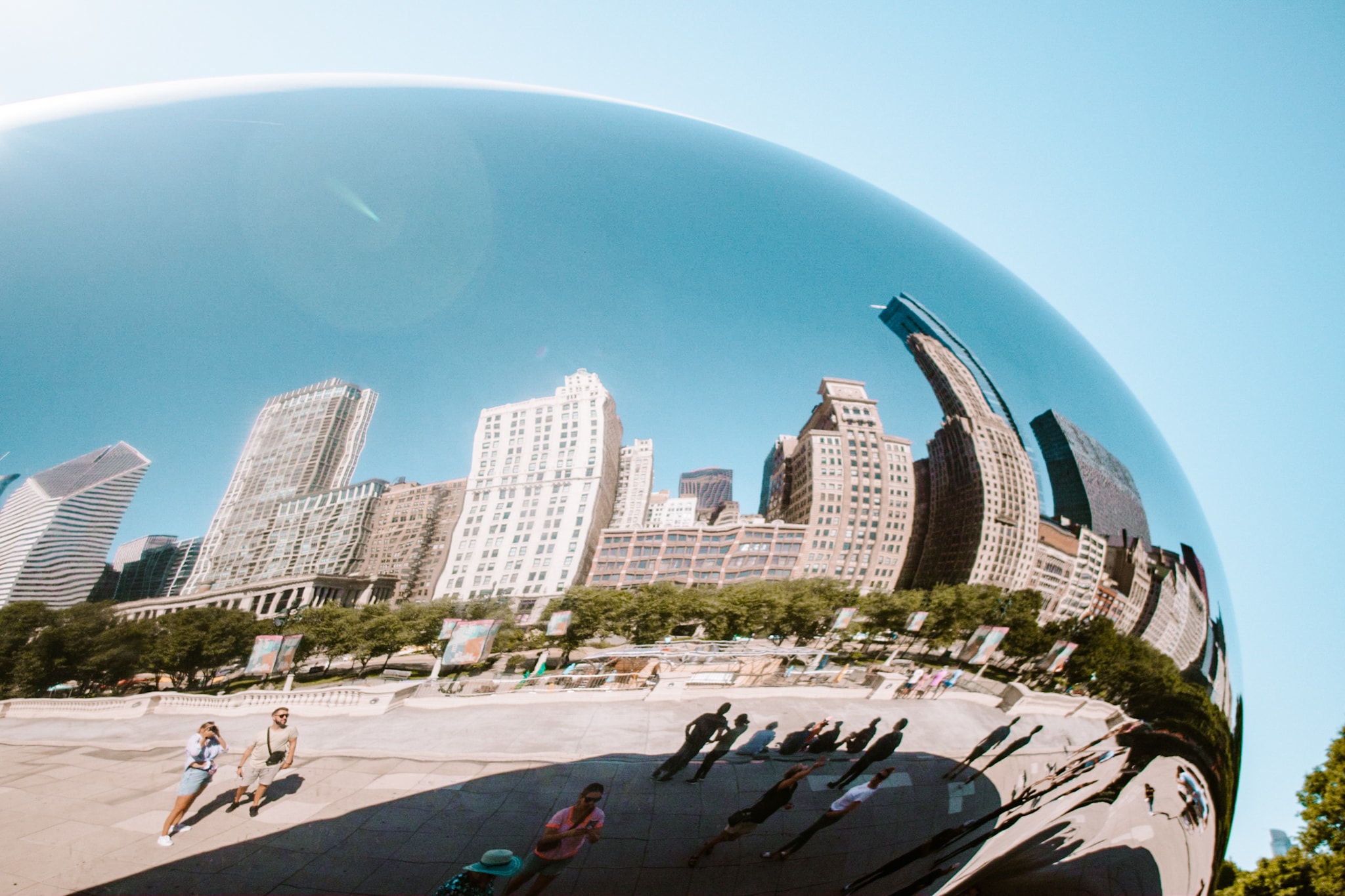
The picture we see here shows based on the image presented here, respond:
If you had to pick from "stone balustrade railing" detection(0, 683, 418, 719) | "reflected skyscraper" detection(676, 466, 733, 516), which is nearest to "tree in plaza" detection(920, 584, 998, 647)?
"reflected skyscraper" detection(676, 466, 733, 516)

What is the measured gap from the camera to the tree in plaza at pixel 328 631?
1.64 meters

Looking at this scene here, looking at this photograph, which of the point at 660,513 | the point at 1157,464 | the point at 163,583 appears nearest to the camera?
the point at 163,583

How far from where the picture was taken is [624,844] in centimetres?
168

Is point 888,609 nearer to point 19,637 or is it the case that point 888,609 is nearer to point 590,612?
point 590,612

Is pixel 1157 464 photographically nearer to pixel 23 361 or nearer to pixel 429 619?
pixel 429 619

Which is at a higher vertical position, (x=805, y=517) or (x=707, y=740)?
(x=805, y=517)

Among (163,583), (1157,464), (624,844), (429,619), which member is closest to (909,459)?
(624,844)

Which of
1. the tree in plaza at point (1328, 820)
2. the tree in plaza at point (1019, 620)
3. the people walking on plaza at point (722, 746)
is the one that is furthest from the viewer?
the tree in plaza at point (1328, 820)

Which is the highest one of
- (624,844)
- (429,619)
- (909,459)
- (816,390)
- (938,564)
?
(816,390)

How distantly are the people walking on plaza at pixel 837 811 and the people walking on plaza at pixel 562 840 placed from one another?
0.54 m

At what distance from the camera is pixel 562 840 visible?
1.61 metres

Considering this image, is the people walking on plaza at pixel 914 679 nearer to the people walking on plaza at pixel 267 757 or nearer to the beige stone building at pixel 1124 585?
the beige stone building at pixel 1124 585

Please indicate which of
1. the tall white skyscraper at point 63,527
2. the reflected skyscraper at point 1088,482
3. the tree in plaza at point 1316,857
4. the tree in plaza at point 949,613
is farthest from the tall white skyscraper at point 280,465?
the tree in plaza at point 1316,857

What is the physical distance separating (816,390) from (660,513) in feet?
2.39
